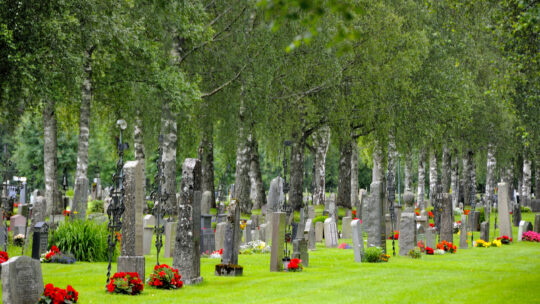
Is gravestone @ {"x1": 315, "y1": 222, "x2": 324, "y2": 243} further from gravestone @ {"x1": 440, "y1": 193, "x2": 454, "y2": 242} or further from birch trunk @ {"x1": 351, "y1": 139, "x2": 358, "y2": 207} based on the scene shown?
birch trunk @ {"x1": 351, "y1": 139, "x2": 358, "y2": 207}

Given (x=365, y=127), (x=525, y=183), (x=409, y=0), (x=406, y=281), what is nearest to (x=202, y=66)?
(x=365, y=127)

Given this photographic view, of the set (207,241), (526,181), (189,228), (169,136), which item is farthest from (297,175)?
(526,181)

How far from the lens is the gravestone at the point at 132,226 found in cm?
1302

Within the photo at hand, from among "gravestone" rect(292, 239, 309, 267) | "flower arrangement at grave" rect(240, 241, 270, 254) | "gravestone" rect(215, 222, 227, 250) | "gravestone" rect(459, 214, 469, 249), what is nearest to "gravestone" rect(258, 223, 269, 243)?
"flower arrangement at grave" rect(240, 241, 270, 254)

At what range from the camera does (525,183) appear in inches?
1897

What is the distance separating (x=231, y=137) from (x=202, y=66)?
380 cm

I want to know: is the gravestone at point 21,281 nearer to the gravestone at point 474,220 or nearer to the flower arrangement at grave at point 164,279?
the flower arrangement at grave at point 164,279

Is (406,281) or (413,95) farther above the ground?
(413,95)

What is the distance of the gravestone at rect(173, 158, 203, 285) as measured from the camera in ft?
44.9

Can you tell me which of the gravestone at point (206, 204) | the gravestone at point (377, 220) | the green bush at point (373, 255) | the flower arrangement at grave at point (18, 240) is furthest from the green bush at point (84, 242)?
the gravestone at point (206, 204)

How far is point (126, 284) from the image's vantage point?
12172 millimetres

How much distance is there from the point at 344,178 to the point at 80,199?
732 inches

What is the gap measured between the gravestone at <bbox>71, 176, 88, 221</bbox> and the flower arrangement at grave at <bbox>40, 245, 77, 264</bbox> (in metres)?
5.46

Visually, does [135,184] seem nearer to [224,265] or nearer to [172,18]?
[224,265]
